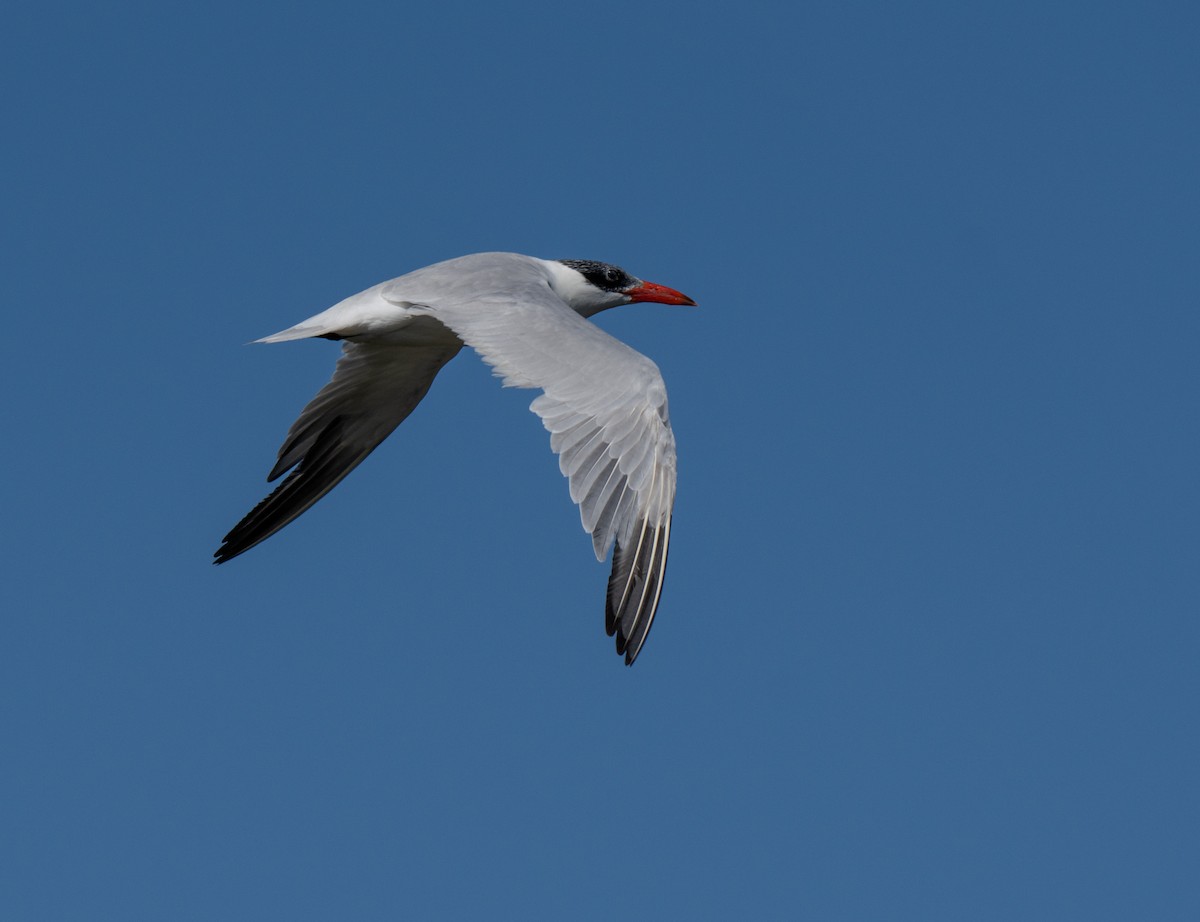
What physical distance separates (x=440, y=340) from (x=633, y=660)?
3933 millimetres

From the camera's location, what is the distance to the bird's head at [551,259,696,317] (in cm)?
1227

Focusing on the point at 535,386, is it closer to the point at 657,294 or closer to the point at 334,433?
the point at 334,433

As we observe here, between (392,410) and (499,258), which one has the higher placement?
(499,258)

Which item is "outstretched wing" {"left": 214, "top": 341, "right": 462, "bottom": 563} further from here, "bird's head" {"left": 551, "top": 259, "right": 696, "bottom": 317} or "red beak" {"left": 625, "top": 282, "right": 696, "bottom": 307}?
"red beak" {"left": 625, "top": 282, "right": 696, "bottom": 307}

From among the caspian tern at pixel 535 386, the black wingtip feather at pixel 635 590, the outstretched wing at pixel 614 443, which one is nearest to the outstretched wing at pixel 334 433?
the caspian tern at pixel 535 386

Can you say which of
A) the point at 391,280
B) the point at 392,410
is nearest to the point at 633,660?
the point at 391,280

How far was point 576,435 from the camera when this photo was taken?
28.4 feet

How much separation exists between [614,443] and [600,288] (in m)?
4.15

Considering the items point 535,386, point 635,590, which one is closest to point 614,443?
point 535,386

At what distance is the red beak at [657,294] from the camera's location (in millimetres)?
12922

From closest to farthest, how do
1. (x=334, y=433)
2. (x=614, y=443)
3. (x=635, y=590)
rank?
(x=635, y=590), (x=614, y=443), (x=334, y=433)

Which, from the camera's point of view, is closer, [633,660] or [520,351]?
[633,660]

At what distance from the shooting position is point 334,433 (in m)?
12.2

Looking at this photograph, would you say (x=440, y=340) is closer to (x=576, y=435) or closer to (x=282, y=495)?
(x=282, y=495)
